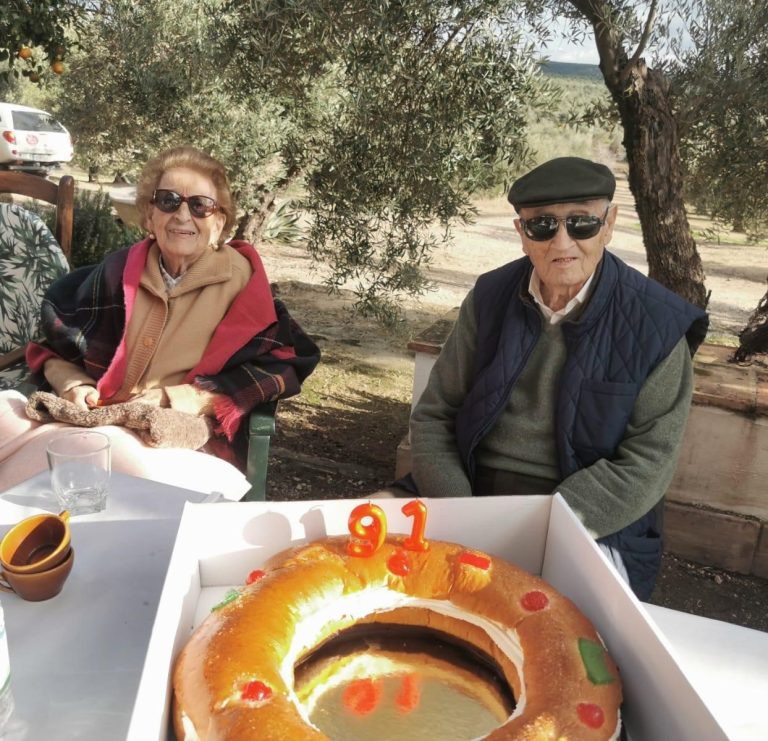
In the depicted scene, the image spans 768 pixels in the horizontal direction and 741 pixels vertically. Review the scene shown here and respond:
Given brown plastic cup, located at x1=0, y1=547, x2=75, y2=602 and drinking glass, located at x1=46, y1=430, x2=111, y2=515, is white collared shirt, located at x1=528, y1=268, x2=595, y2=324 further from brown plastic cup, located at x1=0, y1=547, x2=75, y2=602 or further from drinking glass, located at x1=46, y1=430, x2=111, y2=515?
brown plastic cup, located at x1=0, y1=547, x2=75, y2=602

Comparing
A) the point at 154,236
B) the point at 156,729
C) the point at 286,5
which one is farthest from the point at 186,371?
the point at 156,729

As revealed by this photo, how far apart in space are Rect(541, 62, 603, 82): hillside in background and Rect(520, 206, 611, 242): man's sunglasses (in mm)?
1629

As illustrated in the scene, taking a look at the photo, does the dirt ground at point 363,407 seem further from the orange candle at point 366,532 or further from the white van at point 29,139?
the white van at point 29,139

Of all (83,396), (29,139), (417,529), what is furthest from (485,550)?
(29,139)

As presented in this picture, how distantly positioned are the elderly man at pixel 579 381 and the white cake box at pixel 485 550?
0.59 metres

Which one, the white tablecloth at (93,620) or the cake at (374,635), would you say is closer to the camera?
the cake at (374,635)

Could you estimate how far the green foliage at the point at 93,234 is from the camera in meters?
7.45

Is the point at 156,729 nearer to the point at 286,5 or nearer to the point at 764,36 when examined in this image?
the point at 286,5

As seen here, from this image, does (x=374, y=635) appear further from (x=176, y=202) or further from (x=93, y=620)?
(x=176, y=202)

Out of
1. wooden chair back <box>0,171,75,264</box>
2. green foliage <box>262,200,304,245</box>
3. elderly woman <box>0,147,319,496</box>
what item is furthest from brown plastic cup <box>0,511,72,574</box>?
green foliage <box>262,200,304,245</box>

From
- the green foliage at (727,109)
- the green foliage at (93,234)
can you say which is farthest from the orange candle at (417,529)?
the green foliage at (93,234)

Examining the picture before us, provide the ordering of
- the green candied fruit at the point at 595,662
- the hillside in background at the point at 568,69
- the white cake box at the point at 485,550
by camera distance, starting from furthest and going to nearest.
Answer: the hillside in background at the point at 568,69, the green candied fruit at the point at 595,662, the white cake box at the point at 485,550

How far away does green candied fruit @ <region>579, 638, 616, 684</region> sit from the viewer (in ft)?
3.76

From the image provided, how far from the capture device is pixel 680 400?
7.09ft
